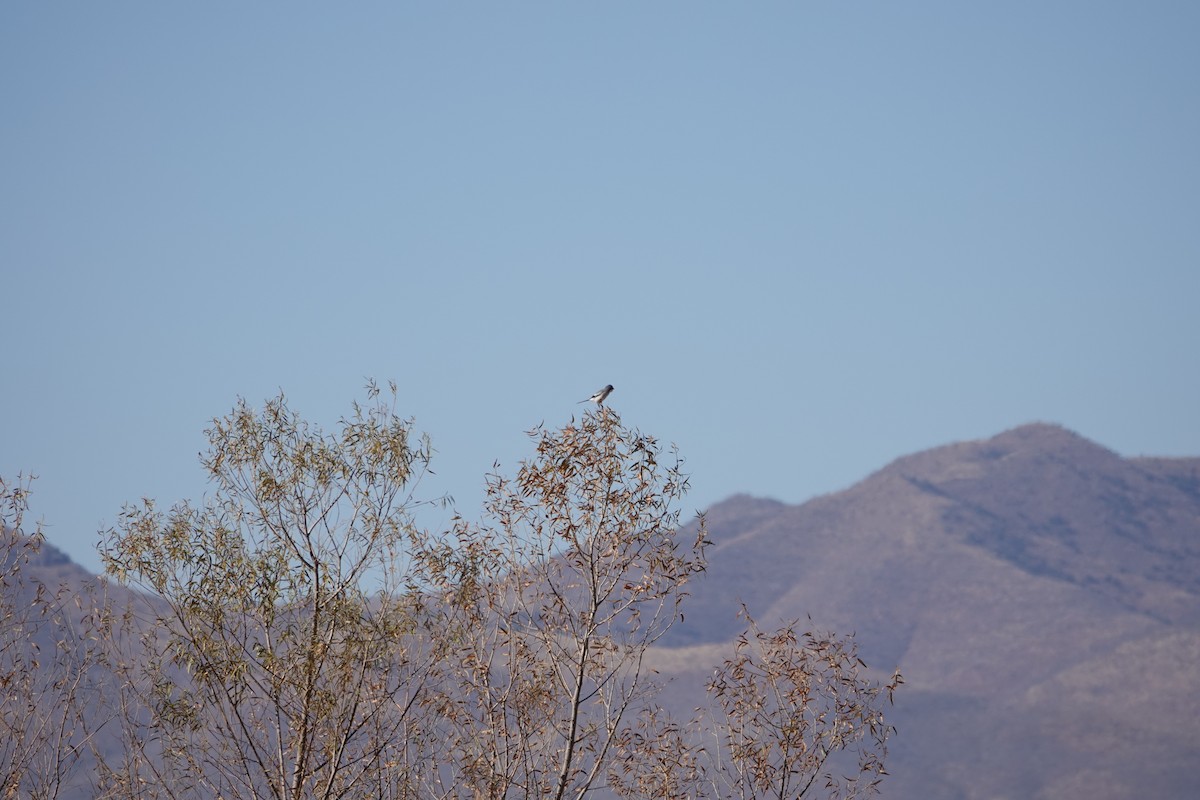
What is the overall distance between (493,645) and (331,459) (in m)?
2.51

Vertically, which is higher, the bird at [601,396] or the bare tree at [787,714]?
the bird at [601,396]

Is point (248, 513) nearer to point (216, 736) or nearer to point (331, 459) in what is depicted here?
point (331, 459)

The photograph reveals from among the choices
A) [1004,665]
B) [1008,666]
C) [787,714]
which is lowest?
[787,714]

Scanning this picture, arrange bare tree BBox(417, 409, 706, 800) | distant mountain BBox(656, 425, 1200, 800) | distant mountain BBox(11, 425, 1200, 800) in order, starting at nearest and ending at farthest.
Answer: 1. bare tree BBox(417, 409, 706, 800)
2. distant mountain BBox(11, 425, 1200, 800)
3. distant mountain BBox(656, 425, 1200, 800)

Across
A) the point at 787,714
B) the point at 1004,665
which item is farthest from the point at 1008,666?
the point at 787,714

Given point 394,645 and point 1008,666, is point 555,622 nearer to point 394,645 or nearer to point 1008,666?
point 394,645

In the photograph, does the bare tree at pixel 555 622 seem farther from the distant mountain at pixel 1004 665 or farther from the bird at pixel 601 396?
the distant mountain at pixel 1004 665

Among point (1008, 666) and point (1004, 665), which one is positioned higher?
point (1004, 665)

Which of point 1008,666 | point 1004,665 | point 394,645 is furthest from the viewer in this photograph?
point 1004,665

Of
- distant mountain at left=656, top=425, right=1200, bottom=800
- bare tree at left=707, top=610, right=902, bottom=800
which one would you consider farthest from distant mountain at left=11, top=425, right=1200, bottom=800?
bare tree at left=707, top=610, right=902, bottom=800

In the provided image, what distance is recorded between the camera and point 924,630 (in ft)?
593

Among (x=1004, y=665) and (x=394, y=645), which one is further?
(x=1004, y=665)

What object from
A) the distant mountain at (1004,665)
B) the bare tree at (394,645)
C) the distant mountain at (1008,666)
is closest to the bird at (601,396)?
the bare tree at (394,645)

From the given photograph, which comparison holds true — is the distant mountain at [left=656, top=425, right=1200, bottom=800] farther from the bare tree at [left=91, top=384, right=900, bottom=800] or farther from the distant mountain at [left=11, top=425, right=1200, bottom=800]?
the bare tree at [left=91, top=384, right=900, bottom=800]
